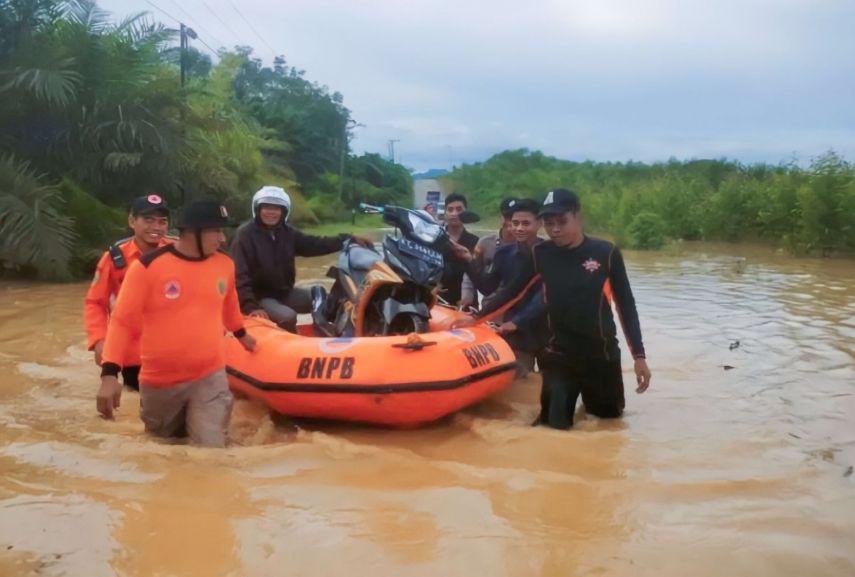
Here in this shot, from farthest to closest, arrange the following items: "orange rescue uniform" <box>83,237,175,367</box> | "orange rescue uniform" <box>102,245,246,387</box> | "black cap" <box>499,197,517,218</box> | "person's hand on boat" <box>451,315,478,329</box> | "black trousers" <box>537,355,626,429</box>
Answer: "black cap" <box>499,197,517,218</box> < "person's hand on boat" <box>451,315,478,329</box> < "orange rescue uniform" <box>83,237,175,367</box> < "black trousers" <box>537,355,626,429</box> < "orange rescue uniform" <box>102,245,246,387</box>

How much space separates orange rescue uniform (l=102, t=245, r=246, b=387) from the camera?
4473mm

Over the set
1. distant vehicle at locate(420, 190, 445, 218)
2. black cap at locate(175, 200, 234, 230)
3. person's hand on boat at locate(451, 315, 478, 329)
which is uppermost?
black cap at locate(175, 200, 234, 230)

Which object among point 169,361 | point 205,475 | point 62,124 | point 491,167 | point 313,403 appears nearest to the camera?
point 205,475

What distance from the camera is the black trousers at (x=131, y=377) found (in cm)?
592

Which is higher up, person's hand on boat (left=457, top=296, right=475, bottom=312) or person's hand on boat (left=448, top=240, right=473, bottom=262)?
person's hand on boat (left=448, top=240, right=473, bottom=262)

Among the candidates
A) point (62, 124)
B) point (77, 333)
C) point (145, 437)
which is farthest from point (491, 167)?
point (145, 437)

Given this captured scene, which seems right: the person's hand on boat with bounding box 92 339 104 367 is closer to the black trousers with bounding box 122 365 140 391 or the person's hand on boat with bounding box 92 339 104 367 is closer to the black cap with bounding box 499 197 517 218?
the black trousers with bounding box 122 365 140 391

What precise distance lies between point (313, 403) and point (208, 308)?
0.97 meters

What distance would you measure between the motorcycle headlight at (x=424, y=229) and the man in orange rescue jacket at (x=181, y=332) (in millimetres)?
1381

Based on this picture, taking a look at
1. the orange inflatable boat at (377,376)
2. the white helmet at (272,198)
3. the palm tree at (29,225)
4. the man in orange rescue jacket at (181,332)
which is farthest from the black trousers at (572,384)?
the palm tree at (29,225)

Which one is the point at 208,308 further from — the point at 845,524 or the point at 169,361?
the point at 845,524

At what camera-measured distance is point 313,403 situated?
5309 millimetres

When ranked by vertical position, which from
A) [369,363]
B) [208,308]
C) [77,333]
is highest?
[208,308]

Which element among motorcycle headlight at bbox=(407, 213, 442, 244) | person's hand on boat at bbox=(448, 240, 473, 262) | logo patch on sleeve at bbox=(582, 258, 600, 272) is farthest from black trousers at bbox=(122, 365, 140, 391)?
logo patch on sleeve at bbox=(582, 258, 600, 272)
